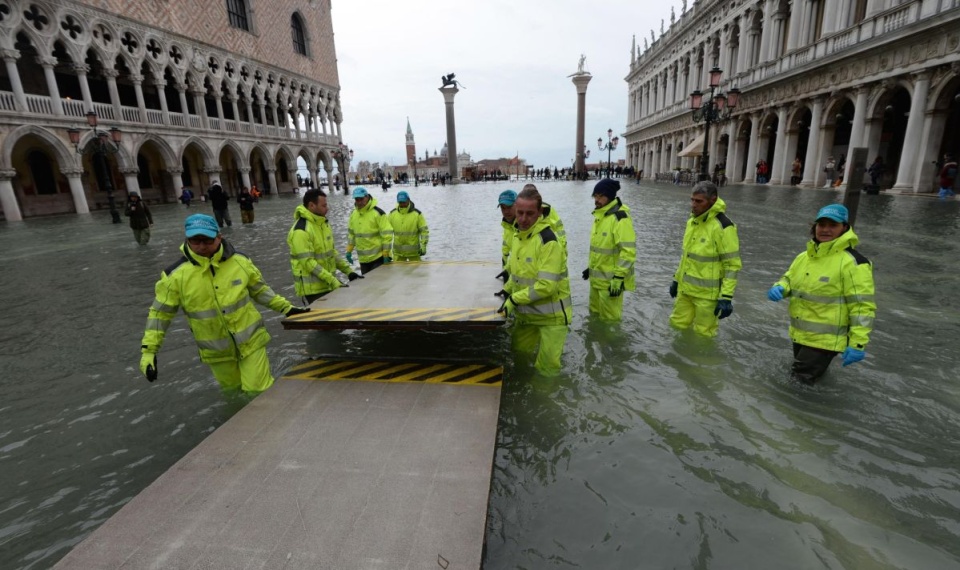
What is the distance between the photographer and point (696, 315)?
5.13 meters

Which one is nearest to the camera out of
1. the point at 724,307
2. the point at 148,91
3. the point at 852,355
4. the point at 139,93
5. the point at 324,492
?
the point at 324,492

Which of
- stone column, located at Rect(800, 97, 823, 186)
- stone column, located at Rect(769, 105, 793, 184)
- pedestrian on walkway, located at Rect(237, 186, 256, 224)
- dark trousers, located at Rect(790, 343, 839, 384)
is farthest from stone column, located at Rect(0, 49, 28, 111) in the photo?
stone column, located at Rect(769, 105, 793, 184)

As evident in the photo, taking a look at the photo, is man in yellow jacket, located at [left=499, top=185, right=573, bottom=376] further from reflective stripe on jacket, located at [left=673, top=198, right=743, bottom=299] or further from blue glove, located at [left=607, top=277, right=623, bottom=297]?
reflective stripe on jacket, located at [left=673, top=198, right=743, bottom=299]

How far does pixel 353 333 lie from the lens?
6230 millimetres

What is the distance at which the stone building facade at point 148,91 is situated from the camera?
810 inches

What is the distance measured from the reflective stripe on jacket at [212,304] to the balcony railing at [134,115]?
24842mm

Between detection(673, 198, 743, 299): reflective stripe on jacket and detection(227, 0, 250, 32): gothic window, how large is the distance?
125 feet

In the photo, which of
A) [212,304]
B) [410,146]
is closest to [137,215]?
[212,304]

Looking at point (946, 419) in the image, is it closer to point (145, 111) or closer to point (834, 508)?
point (834, 508)

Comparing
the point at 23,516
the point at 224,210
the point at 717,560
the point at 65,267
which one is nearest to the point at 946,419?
the point at 717,560

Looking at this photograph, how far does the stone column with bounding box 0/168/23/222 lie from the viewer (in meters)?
19.6

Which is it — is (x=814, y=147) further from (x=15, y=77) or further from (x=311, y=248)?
(x=15, y=77)

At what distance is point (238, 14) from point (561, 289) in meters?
40.1

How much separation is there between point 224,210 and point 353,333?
41.4 feet
